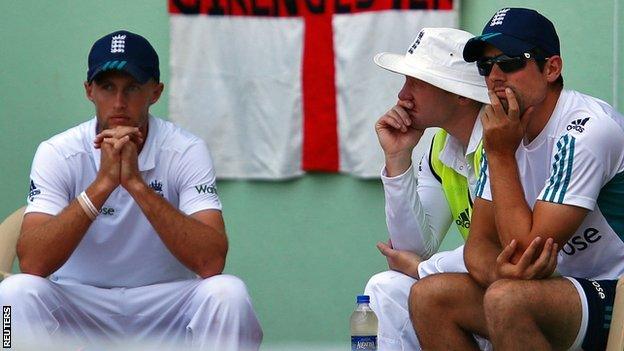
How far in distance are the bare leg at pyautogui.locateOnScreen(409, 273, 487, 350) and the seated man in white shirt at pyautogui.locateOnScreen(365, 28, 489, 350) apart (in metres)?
0.32

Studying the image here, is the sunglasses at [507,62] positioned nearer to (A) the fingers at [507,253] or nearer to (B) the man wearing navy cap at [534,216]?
(B) the man wearing navy cap at [534,216]

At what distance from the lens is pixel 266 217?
6445 millimetres

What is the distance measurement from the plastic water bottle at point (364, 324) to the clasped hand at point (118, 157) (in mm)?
955

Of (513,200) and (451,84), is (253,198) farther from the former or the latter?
(513,200)

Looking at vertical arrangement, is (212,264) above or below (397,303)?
above

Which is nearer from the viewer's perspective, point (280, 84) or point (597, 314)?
point (597, 314)

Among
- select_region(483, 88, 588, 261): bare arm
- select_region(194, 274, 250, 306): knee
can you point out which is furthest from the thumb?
select_region(194, 274, 250, 306): knee

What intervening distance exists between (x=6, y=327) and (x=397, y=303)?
4.66 ft

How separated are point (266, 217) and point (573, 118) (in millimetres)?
2003

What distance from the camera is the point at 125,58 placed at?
5.54 metres

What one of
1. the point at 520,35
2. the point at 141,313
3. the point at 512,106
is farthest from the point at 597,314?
the point at 141,313

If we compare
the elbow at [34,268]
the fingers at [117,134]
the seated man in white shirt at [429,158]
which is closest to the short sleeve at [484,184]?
the seated man in white shirt at [429,158]

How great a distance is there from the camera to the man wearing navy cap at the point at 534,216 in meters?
4.63

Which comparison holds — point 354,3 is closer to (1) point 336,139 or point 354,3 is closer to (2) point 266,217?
(1) point 336,139
